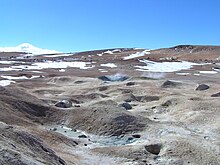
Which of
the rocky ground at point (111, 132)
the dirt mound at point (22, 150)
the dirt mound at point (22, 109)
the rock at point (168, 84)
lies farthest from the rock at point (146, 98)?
the dirt mound at point (22, 150)

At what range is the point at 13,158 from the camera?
1343 centimetres

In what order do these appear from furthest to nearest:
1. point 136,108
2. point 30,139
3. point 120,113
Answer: point 136,108, point 120,113, point 30,139

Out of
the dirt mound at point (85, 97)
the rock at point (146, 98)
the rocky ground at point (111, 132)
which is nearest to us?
the rocky ground at point (111, 132)

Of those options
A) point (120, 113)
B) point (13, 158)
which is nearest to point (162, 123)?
point (120, 113)

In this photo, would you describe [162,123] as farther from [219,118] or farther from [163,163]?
[163,163]

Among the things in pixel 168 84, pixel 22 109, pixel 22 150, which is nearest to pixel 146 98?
pixel 168 84

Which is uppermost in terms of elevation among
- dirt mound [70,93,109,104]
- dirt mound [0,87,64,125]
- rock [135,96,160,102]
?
dirt mound [0,87,64,125]

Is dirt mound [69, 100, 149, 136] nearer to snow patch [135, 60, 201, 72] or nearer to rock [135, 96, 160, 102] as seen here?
rock [135, 96, 160, 102]

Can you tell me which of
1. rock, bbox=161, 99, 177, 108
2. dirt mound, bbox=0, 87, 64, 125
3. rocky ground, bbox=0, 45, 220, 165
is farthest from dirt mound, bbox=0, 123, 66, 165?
rock, bbox=161, 99, 177, 108

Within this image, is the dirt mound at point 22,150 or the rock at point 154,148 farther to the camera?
the rock at point 154,148

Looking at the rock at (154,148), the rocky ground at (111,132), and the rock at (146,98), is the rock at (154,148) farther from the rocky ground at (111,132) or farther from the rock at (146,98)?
the rock at (146,98)

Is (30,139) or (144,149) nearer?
(30,139)

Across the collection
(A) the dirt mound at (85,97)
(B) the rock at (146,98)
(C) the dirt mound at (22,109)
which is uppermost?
(C) the dirt mound at (22,109)

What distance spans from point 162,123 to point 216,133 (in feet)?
16.2
